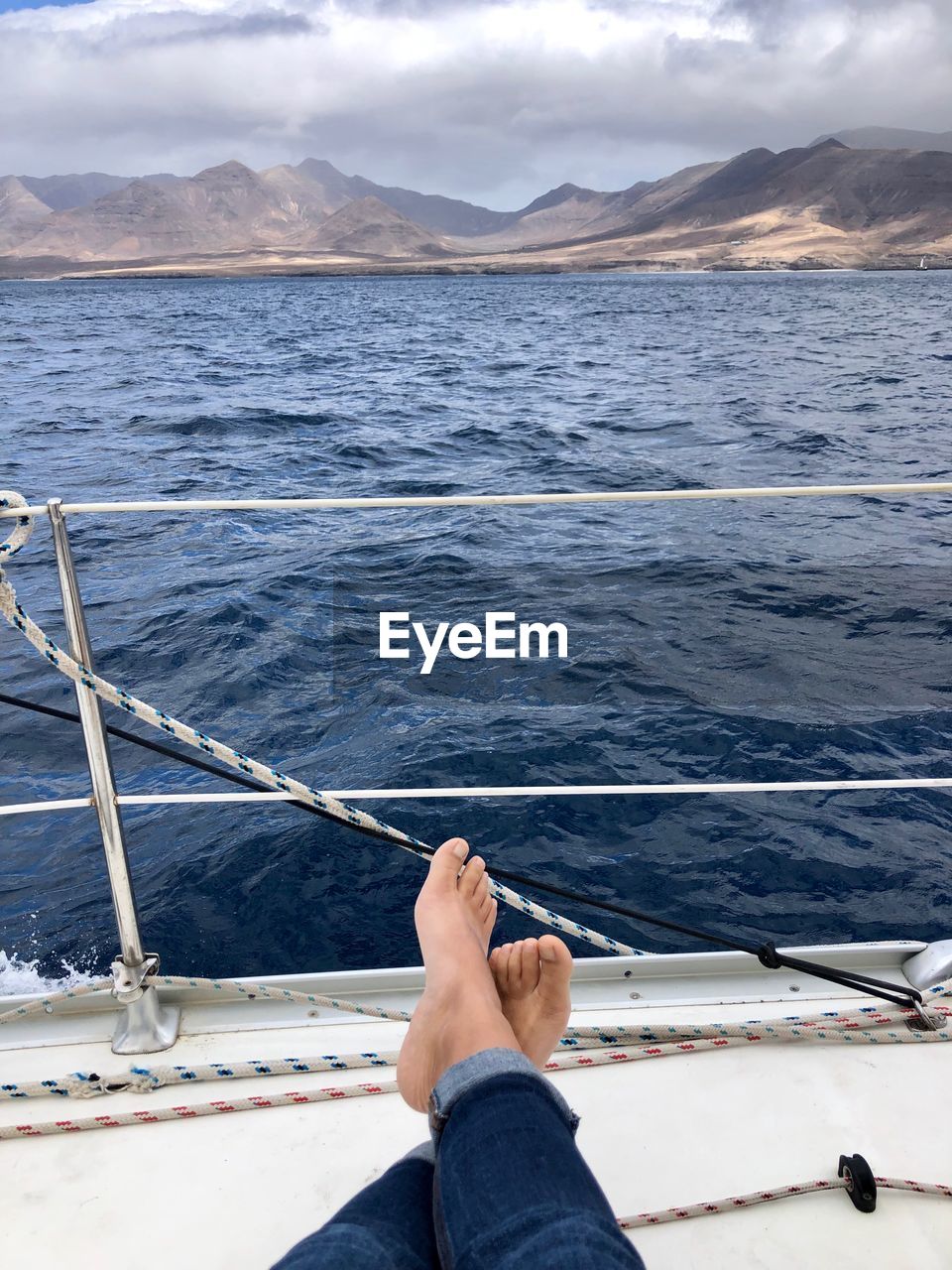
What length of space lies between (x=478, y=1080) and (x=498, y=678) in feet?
9.98

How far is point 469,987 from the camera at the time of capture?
113 centimetres

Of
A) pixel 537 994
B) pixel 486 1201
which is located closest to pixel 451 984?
pixel 537 994

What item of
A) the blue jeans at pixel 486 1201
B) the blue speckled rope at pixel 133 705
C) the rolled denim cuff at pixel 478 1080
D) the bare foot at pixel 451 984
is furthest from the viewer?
the blue speckled rope at pixel 133 705

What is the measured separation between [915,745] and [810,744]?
394mm

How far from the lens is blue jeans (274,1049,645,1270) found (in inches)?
29.1

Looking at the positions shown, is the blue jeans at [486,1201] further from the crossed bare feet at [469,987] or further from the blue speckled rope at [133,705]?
the blue speckled rope at [133,705]

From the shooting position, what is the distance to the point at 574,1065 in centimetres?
130

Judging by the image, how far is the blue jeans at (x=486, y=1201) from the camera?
0.74 meters

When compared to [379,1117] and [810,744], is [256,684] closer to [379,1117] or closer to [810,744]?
[810,744]

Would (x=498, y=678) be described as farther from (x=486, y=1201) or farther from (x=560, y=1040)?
(x=486, y=1201)

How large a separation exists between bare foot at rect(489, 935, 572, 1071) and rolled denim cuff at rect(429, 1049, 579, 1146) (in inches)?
9.3

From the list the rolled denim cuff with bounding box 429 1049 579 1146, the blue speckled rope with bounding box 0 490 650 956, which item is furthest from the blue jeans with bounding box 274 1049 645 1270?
the blue speckled rope with bounding box 0 490 650 956

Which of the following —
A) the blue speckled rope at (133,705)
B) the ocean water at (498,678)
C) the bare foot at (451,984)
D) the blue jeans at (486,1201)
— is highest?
the blue speckled rope at (133,705)

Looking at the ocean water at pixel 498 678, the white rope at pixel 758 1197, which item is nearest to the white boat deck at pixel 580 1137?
the white rope at pixel 758 1197
